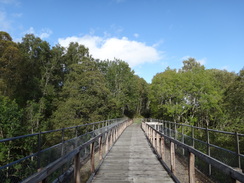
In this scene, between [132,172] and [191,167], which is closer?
[191,167]

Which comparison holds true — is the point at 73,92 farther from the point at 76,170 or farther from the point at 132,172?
the point at 76,170

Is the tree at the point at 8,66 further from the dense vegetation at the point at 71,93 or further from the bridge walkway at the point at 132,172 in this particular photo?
the bridge walkway at the point at 132,172

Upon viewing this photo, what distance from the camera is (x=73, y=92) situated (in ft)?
87.7

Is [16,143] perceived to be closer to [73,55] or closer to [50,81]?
[50,81]

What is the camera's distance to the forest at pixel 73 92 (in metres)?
24.0

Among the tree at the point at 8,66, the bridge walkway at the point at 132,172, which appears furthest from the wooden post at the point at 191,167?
the tree at the point at 8,66

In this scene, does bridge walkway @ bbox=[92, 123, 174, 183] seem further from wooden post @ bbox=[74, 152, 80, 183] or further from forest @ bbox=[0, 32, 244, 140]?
forest @ bbox=[0, 32, 244, 140]

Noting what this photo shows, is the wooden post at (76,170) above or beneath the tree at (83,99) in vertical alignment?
beneath

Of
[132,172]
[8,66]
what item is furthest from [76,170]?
[8,66]

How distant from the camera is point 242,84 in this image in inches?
774

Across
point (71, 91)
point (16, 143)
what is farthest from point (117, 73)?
point (16, 143)

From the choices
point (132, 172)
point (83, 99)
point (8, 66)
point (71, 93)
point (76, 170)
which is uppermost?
point (8, 66)

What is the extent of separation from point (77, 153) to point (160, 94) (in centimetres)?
3592

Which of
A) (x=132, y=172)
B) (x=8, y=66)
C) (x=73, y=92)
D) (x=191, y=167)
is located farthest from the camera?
(x=8, y=66)
